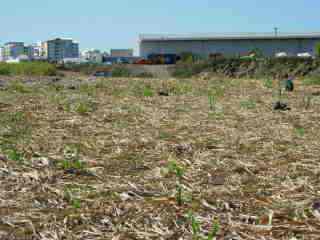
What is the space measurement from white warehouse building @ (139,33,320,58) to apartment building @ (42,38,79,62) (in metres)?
88.4

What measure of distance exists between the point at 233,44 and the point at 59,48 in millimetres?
102312

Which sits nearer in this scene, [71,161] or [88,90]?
[71,161]

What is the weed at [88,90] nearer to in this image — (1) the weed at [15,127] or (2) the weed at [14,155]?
(1) the weed at [15,127]

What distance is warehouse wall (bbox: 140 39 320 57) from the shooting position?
74.9m

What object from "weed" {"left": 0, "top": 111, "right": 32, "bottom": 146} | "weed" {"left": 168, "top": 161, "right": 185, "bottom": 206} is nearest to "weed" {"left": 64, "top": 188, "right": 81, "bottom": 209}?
"weed" {"left": 168, "top": 161, "right": 185, "bottom": 206}

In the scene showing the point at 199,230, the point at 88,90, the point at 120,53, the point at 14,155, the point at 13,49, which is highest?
the point at 13,49

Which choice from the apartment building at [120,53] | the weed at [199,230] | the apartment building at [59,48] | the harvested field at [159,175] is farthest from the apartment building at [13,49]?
the weed at [199,230]

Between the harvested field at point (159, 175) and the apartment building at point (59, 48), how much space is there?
156 m

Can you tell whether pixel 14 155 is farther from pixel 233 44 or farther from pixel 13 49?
pixel 13 49

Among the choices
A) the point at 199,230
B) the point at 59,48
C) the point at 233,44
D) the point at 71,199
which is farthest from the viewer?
the point at 59,48

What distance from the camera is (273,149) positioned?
6.58m

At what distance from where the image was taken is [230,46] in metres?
76.4

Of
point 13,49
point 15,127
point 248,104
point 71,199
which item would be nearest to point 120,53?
point 13,49

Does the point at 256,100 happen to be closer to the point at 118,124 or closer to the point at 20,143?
the point at 118,124
